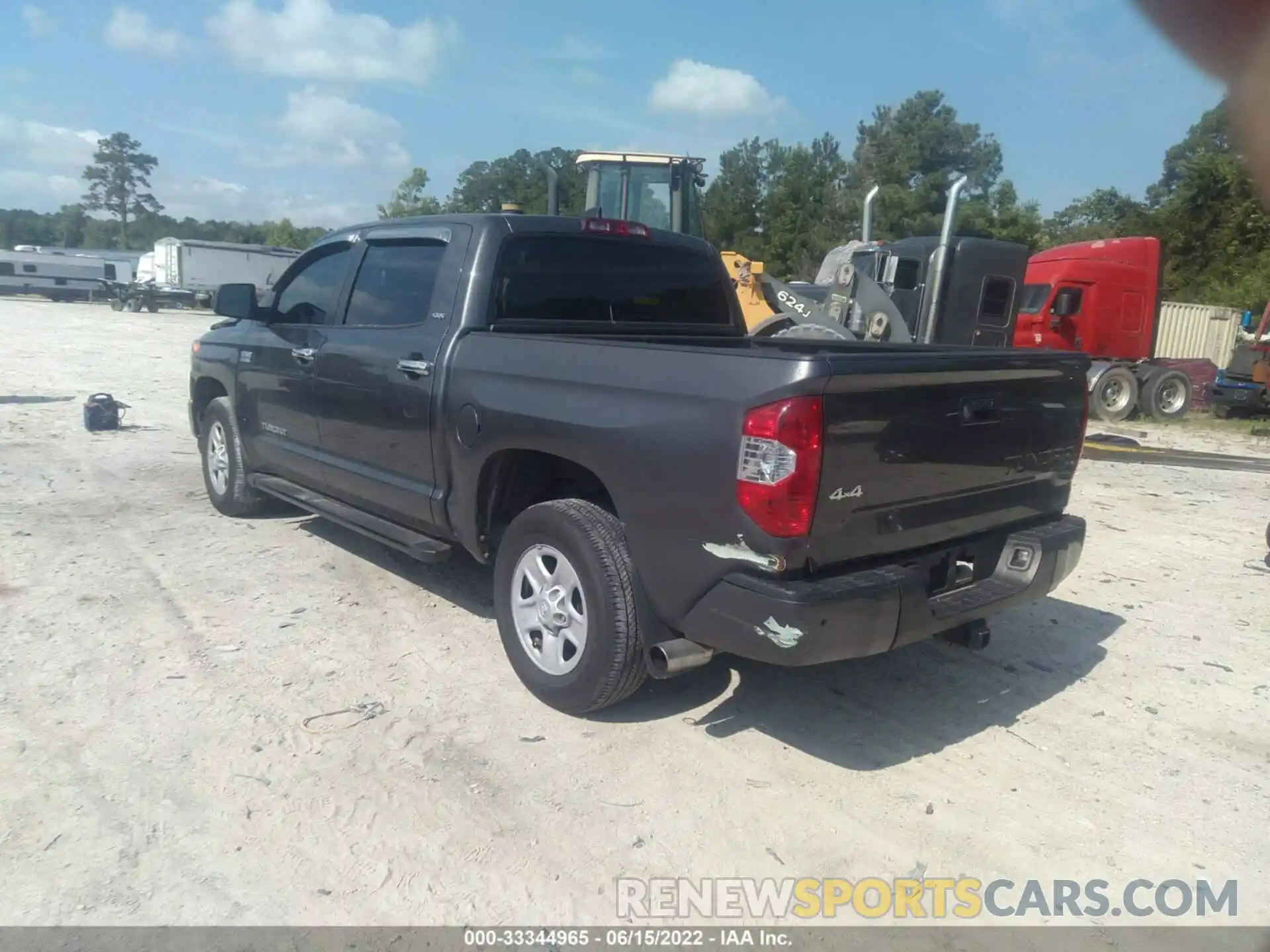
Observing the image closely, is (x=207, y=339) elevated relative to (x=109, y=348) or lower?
elevated

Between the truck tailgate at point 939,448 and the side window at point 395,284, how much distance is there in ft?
7.67

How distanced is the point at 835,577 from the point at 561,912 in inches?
53.4

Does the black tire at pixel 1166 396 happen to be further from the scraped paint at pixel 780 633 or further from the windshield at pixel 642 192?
the scraped paint at pixel 780 633

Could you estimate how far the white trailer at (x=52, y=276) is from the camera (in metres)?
47.0

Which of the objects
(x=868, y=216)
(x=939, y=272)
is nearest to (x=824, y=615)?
(x=939, y=272)

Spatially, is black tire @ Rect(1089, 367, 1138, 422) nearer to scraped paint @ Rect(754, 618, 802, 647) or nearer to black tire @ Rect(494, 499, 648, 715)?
black tire @ Rect(494, 499, 648, 715)

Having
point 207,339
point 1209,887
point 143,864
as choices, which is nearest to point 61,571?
point 207,339

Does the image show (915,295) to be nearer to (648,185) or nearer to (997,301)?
(997,301)

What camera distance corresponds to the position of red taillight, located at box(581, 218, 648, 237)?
4.90 meters

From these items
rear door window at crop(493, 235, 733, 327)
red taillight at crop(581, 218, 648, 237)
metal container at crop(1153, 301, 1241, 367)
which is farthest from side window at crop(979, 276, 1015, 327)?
metal container at crop(1153, 301, 1241, 367)

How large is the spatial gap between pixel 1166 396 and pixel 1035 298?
2.81 metres

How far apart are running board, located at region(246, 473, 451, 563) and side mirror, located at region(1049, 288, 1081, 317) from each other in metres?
12.1

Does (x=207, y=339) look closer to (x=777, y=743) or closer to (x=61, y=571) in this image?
(x=61, y=571)

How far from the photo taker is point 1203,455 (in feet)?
37.4
